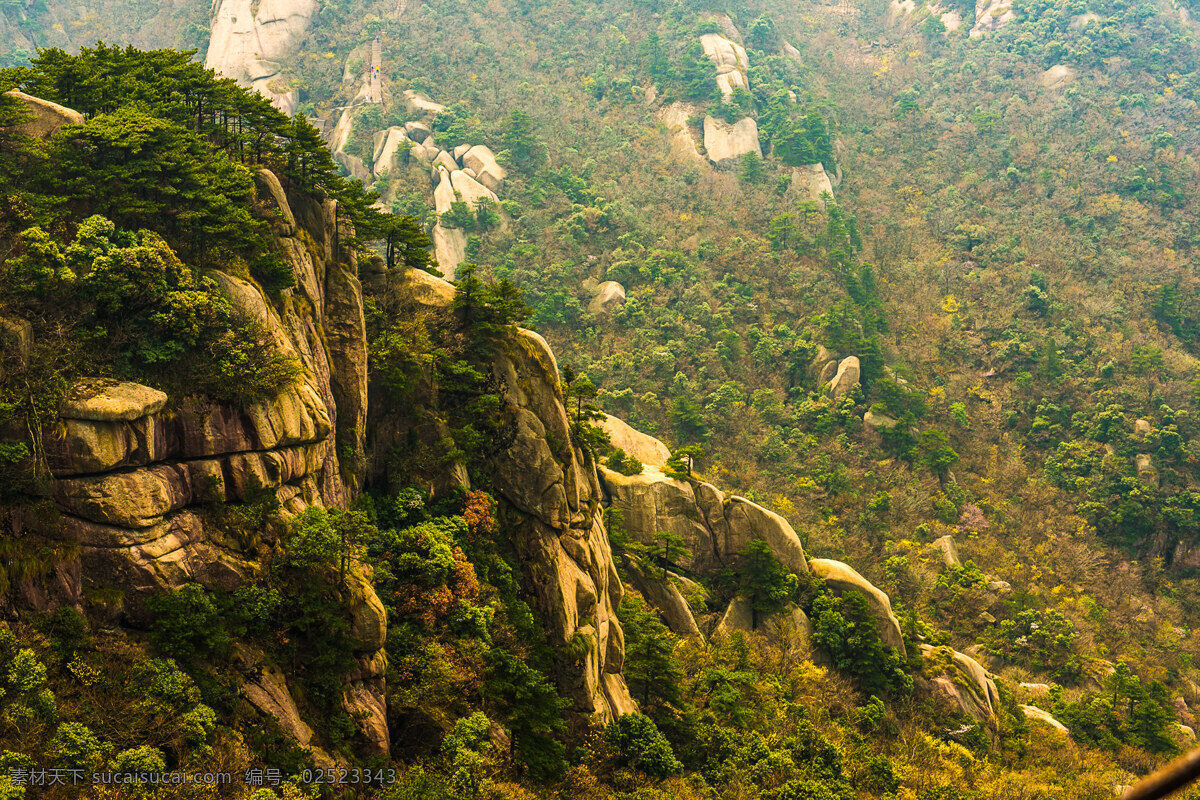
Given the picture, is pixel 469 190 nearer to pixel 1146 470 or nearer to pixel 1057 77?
pixel 1146 470

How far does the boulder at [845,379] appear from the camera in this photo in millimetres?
72312

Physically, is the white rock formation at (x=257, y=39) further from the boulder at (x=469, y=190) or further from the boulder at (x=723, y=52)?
the boulder at (x=723, y=52)

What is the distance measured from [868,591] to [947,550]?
14420mm

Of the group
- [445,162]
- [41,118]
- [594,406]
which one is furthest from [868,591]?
[445,162]

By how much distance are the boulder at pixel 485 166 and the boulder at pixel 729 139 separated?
87.1ft

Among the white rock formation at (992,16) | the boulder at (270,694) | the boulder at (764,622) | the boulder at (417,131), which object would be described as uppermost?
the white rock formation at (992,16)

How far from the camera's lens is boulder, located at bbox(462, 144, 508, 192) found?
87.4 metres

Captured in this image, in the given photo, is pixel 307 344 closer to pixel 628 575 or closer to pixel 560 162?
pixel 628 575

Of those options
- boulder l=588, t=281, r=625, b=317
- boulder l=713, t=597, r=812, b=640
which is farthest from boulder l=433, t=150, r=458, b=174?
boulder l=713, t=597, r=812, b=640

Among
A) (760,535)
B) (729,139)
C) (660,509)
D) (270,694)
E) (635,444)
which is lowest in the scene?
(760,535)

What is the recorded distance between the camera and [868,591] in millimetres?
48375

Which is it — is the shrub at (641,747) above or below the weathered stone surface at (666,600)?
above

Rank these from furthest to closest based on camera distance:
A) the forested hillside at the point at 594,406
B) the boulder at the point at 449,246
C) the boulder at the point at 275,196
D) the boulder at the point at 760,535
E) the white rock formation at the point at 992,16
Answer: the white rock formation at the point at 992,16, the boulder at the point at 449,246, the boulder at the point at 760,535, the boulder at the point at 275,196, the forested hillside at the point at 594,406

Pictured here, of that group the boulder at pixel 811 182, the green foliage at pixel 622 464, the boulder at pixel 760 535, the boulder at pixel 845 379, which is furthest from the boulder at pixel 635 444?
the boulder at pixel 811 182
